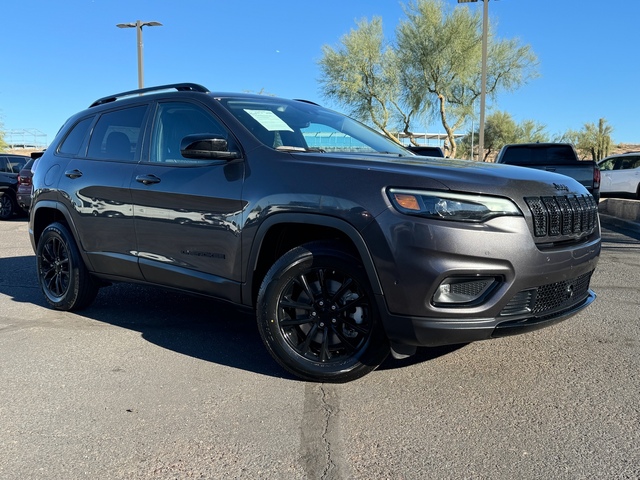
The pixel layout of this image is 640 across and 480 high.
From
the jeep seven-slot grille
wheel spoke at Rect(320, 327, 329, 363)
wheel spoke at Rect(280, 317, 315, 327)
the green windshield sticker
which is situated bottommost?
wheel spoke at Rect(320, 327, 329, 363)

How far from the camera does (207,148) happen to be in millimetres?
3613

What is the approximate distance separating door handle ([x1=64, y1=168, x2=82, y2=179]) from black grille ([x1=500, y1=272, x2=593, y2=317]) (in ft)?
12.0

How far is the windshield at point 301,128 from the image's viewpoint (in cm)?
386

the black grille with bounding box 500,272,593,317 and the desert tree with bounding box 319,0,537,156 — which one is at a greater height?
the desert tree with bounding box 319,0,537,156

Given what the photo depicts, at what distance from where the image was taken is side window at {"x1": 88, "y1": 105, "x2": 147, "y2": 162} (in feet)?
14.9

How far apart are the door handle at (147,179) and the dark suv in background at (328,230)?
0.01 meters

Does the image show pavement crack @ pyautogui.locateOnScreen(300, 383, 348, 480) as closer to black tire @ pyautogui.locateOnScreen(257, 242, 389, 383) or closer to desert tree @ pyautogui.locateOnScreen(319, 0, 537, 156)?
black tire @ pyautogui.locateOnScreen(257, 242, 389, 383)

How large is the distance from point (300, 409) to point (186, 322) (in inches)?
80.3

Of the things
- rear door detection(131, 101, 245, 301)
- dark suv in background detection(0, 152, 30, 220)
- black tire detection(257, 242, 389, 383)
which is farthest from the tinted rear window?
dark suv in background detection(0, 152, 30, 220)


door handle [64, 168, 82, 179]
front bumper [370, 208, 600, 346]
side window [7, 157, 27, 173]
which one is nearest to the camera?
front bumper [370, 208, 600, 346]

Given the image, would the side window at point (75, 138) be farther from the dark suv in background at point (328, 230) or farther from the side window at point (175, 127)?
the side window at point (175, 127)

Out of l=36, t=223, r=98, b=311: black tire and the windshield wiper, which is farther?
l=36, t=223, r=98, b=311: black tire

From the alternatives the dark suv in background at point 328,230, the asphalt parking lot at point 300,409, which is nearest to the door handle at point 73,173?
the dark suv in background at point 328,230

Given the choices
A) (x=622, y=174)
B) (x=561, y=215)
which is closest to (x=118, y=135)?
(x=561, y=215)
